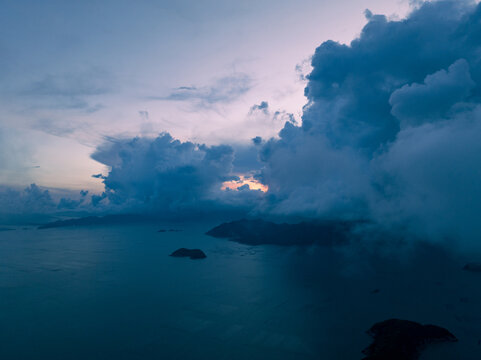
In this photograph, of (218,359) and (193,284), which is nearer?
(218,359)

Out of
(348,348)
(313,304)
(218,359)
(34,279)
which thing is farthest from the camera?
(34,279)

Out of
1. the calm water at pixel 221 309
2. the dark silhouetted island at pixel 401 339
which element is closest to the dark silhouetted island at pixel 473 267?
the calm water at pixel 221 309

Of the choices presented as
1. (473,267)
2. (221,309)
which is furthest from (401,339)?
(473,267)

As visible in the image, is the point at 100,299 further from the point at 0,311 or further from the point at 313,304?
the point at 313,304

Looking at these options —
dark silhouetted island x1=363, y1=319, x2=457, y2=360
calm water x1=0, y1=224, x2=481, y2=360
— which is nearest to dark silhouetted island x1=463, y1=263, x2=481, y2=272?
calm water x1=0, y1=224, x2=481, y2=360

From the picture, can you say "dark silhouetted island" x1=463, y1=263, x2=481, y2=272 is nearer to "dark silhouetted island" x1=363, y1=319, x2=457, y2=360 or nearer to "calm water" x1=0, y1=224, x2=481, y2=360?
"calm water" x1=0, y1=224, x2=481, y2=360

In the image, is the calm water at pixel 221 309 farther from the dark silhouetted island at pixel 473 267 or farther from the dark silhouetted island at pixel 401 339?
the dark silhouetted island at pixel 473 267

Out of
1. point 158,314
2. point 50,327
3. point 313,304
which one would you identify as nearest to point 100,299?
point 50,327
